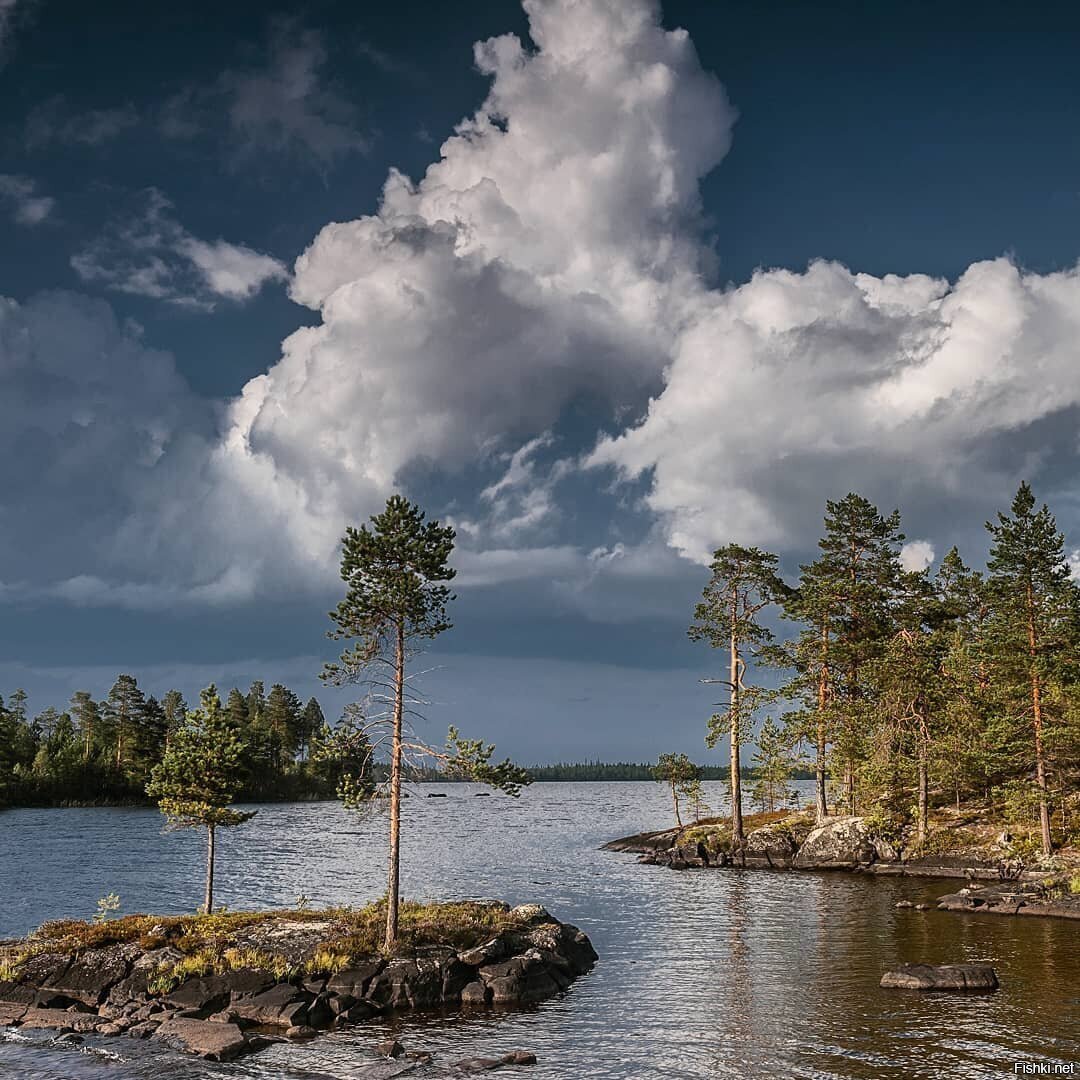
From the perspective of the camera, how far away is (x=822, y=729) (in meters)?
80.1

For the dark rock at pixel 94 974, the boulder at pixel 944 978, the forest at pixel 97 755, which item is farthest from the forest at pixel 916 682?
the forest at pixel 97 755

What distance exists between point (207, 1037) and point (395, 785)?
11.5 meters

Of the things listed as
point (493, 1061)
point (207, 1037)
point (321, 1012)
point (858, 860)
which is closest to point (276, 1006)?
point (321, 1012)

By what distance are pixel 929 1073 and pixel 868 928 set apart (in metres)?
24.1

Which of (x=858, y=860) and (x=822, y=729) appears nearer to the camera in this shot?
(x=858, y=860)

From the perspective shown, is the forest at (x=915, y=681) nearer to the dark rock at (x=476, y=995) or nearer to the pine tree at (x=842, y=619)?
the pine tree at (x=842, y=619)

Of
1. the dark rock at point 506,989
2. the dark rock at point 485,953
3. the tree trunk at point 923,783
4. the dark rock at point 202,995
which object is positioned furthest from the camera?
the tree trunk at point 923,783

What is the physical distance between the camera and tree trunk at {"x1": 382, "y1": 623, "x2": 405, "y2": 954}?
122ft

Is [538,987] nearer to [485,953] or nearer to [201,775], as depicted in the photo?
[485,953]

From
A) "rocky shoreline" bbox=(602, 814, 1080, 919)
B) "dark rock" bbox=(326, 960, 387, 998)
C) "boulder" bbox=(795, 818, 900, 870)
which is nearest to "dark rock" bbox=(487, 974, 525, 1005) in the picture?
"dark rock" bbox=(326, 960, 387, 998)

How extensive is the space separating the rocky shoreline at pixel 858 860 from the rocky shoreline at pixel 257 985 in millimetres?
29410

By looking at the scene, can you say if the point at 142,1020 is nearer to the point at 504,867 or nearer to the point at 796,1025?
the point at 796,1025

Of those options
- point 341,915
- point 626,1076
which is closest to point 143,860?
point 341,915

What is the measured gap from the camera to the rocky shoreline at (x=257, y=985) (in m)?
31.9
